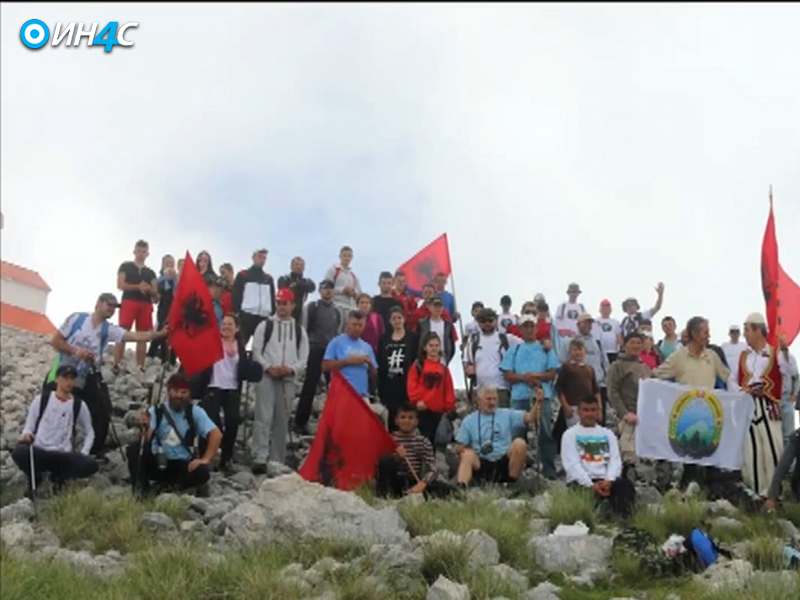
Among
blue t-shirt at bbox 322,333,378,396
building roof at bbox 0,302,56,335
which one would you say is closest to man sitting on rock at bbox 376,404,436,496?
blue t-shirt at bbox 322,333,378,396

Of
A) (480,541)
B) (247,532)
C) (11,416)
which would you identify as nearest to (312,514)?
(247,532)

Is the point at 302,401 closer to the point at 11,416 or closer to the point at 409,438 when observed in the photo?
the point at 409,438

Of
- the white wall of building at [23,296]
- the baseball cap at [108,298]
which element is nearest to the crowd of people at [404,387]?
the baseball cap at [108,298]

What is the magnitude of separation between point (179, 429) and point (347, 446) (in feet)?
5.59

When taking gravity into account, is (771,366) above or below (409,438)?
above

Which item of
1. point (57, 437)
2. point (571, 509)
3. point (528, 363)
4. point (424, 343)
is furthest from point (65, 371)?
point (571, 509)

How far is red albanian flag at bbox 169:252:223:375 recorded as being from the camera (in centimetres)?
1180

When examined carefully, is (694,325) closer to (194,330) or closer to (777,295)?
(777,295)

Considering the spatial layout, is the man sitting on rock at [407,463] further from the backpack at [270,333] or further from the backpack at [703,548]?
the backpack at [703,548]

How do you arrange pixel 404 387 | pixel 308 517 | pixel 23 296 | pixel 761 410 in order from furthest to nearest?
pixel 23 296 → pixel 404 387 → pixel 761 410 → pixel 308 517

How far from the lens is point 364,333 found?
14.0m

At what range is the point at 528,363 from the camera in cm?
1276

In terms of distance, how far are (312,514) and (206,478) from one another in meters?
2.40

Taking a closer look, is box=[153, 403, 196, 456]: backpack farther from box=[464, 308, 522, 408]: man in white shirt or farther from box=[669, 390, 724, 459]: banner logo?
box=[669, 390, 724, 459]: banner logo
